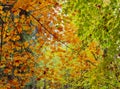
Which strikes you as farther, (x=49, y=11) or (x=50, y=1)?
(x=49, y=11)

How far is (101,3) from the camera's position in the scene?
583cm

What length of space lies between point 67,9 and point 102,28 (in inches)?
44.2

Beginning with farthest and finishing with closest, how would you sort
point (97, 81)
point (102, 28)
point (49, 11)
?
point (49, 11) → point (97, 81) → point (102, 28)

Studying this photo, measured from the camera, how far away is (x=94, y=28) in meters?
6.14

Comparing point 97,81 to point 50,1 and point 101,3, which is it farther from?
point 101,3

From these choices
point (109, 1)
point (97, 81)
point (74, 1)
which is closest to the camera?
point (109, 1)

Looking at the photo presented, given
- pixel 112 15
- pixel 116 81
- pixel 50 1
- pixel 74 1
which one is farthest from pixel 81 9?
pixel 116 81

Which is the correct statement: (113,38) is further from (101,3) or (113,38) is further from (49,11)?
(49,11)

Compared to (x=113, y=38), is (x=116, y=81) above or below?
below

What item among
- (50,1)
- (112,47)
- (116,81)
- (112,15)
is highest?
(50,1)

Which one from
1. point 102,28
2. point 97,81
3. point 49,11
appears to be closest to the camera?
point 102,28

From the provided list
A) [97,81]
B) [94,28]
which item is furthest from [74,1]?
[97,81]

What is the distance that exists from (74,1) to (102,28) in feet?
2.91

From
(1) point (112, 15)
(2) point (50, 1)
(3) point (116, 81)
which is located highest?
(2) point (50, 1)
